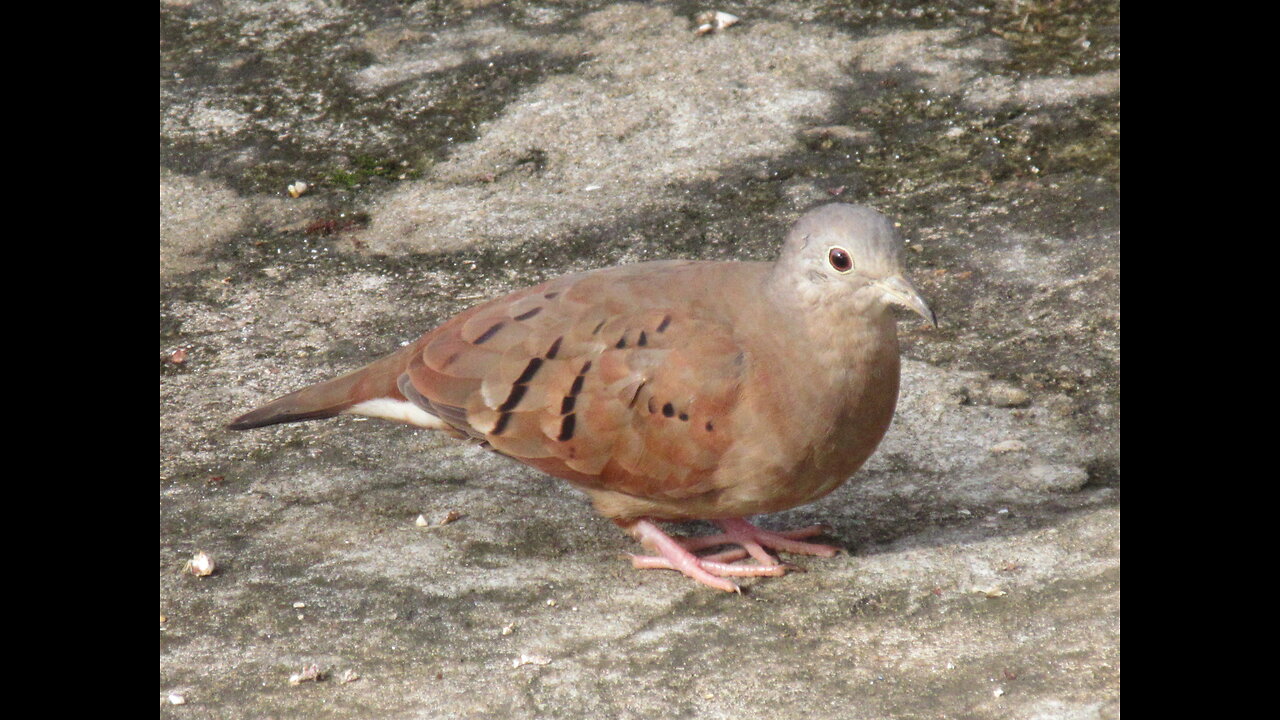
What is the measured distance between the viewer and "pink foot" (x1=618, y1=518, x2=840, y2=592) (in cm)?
380

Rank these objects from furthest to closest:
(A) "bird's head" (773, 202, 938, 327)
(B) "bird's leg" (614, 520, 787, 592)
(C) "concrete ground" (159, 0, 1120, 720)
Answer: (B) "bird's leg" (614, 520, 787, 592)
(A) "bird's head" (773, 202, 938, 327)
(C) "concrete ground" (159, 0, 1120, 720)

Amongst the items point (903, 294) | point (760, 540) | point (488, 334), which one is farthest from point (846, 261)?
point (488, 334)

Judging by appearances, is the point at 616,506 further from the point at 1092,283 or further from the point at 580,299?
the point at 1092,283

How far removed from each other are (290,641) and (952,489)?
1960 millimetres

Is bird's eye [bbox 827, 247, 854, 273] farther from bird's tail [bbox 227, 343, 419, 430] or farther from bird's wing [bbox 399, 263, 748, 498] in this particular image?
bird's tail [bbox 227, 343, 419, 430]

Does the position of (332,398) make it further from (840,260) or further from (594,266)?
(840,260)

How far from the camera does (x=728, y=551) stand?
3961 millimetres

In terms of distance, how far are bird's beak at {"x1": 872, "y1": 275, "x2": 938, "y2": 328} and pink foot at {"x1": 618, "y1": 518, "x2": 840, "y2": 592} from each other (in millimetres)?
810

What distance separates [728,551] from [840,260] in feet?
3.16

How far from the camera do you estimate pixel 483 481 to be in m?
4.24

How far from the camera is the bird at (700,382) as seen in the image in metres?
3.53

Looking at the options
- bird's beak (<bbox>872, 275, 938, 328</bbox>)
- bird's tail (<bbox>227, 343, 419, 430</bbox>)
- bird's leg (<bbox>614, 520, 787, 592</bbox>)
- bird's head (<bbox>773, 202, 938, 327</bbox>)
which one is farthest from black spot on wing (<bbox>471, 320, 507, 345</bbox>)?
bird's beak (<bbox>872, 275, 938, 328</bbox>)

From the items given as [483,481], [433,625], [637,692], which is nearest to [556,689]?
[637,692]

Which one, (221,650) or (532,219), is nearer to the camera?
(221,650)
